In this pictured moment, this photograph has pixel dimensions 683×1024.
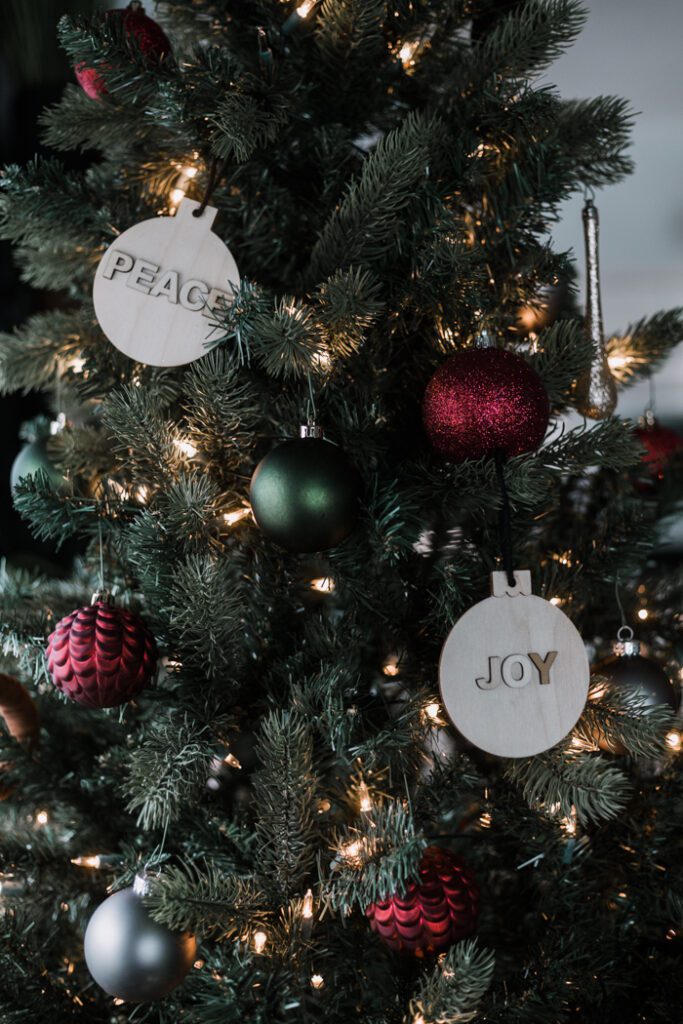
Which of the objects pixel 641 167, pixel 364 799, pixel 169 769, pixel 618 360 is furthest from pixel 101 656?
pixel 641 167

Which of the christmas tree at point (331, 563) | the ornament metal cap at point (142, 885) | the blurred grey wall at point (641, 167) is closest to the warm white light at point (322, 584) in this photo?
the christmas tree at point (331, 563)

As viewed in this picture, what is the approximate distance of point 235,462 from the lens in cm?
58

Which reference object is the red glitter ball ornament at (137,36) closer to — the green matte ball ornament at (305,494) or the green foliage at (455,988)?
the green matte ball ornament at (305,494)

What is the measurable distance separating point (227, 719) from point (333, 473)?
185mm

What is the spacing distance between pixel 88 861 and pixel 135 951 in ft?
0.35

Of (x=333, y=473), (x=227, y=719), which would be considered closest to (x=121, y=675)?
(x=227, y=719)

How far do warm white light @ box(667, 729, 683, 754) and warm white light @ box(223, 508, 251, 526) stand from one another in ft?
1.14

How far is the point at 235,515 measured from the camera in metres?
0.57

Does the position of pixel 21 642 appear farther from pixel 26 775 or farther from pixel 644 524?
pixel 644 524

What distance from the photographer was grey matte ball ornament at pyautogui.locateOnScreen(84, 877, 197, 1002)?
0.52m

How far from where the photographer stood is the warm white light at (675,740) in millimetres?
615

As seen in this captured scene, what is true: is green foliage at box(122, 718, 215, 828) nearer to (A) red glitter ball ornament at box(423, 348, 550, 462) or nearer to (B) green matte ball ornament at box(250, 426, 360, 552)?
(B) green matte ball ornament at box(250, 426, 360, 552)

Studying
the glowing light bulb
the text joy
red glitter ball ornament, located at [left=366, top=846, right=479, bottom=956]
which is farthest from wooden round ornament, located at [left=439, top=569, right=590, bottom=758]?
the glowing light bulb

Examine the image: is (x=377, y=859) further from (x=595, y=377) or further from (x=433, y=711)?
(x=595, y=377)
